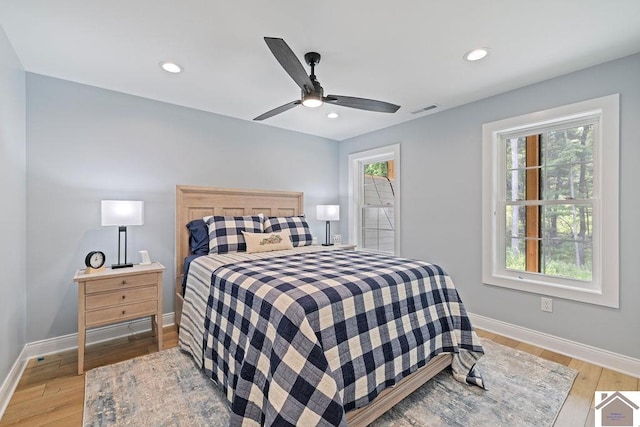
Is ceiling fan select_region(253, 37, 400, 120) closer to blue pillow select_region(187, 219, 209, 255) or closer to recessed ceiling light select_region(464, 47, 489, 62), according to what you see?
recessed ceiling light select_region(464, 47, 489, 62)

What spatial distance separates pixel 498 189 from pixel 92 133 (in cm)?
413

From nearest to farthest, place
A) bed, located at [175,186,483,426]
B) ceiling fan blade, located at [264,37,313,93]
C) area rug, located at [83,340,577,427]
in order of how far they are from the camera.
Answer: bed, located at [175,186,483,426] → ceiling fan blade, located at [264,37,313,93] → area rug, located at [83,340,577,427]

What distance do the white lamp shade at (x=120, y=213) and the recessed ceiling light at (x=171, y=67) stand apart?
120cm

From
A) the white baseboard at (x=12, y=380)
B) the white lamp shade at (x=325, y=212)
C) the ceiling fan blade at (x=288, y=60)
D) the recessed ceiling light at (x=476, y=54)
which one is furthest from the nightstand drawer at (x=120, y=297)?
the recessed ceiling light at (x=476, y=54)

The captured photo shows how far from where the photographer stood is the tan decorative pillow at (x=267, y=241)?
3041mm

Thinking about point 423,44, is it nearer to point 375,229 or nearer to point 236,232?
point 236,232

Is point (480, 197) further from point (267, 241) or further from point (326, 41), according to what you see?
point (267, 241)

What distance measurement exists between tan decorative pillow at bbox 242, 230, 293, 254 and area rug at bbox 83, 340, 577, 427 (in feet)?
3.85

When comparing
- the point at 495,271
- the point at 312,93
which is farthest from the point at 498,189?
the point at 312,93

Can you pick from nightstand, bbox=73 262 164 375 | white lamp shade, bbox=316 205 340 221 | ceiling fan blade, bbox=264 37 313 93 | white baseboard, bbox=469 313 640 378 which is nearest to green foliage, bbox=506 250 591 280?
white baseboard, bbox=469 313 640 378

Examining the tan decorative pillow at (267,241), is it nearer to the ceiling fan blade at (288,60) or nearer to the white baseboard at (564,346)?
the ceiling fan blade at (288,60)

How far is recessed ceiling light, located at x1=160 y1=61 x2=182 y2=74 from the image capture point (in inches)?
92.0

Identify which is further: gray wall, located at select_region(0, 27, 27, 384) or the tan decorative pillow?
the tan decorative pillow

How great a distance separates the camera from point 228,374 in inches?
68.7
